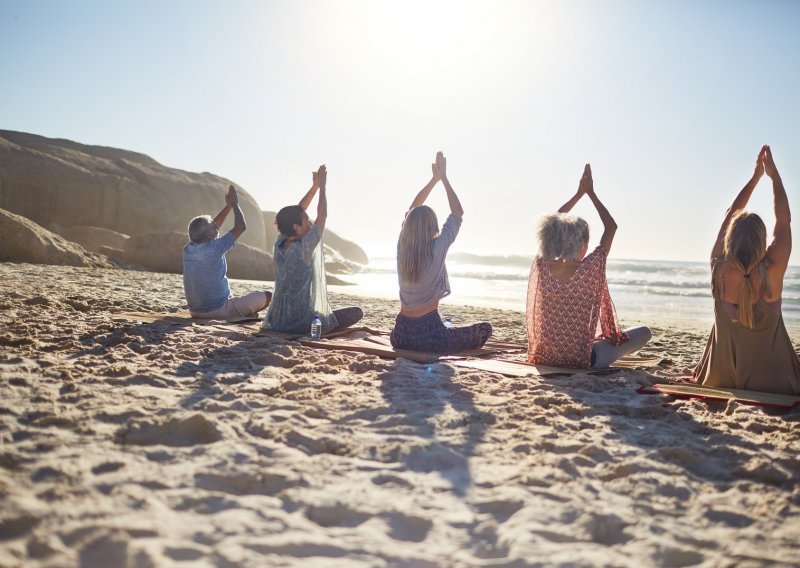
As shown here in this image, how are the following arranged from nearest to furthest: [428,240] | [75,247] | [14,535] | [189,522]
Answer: [14,535] → [189,522] → [428,240] → [75,247]

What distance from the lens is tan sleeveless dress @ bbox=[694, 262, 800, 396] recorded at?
4.23m

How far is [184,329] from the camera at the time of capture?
5926 millimetres

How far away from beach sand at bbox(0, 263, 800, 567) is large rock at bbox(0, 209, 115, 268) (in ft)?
30.4

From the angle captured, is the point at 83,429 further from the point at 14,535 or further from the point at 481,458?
the point at 481,458

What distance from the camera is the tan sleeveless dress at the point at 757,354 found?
13.9ft

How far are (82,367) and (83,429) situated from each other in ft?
4.51

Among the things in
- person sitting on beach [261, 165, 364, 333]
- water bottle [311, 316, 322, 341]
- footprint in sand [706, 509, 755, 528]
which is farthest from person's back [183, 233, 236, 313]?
footprint in sand [706, 509, 755, 528]

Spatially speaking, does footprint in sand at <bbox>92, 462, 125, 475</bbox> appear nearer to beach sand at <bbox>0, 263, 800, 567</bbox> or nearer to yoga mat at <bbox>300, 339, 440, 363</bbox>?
beach sand at <bbox>0, 263, 800, 567</bbox>

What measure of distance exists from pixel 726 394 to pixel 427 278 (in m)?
2.44

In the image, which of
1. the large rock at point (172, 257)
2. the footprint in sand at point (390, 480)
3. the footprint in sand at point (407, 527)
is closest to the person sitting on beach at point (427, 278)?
the footprint in sand at point (390, 480)

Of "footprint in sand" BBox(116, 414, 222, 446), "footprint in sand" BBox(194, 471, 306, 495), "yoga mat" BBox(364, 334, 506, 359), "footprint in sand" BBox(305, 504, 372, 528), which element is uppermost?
"yoga mat" BBox(364, 334, 506, 359)

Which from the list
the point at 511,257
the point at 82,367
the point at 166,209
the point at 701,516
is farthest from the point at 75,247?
the point at 511,257

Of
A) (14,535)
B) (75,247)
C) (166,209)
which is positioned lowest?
(14,535)

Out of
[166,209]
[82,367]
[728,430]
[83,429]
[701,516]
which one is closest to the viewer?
[701,516]
